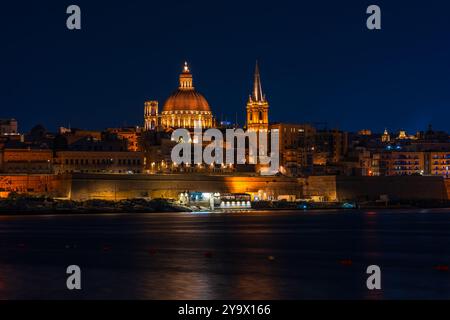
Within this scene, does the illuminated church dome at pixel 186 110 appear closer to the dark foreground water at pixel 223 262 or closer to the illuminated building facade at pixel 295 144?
the illuminated building facade at pixel 295 144

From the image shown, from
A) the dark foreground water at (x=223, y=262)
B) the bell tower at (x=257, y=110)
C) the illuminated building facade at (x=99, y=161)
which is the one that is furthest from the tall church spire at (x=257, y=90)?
the dark foreground water at (x=223, y=262)

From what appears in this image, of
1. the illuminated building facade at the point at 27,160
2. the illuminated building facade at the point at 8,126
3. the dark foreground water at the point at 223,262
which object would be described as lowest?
the dark foreground water at the point at 223,262

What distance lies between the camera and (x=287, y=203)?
65.2m

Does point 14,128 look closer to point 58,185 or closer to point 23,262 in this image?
point 58,185

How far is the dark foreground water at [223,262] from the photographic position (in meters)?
18.2

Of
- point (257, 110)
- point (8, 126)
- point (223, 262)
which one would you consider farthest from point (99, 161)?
point (223, 262)

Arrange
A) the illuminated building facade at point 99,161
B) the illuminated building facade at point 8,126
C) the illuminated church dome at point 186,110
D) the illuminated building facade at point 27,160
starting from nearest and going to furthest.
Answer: the illuminated building facade at point 27,160 → the illuminated building facade at point 99,161 → the illuminated church dome at point 186,110 → the illuminated building facade at point 8,126

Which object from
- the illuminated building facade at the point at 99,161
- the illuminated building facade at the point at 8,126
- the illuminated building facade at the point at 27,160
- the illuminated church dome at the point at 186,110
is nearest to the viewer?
the illuminated building facade at the point at 27,160

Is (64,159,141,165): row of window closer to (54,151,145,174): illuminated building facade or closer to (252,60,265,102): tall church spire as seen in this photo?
(54,151,145,174): illuminated building facade

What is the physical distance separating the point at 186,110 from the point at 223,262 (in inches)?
2698

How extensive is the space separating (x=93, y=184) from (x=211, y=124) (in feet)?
110

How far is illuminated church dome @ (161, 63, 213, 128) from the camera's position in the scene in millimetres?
91000

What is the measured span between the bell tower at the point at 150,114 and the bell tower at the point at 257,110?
12.5m

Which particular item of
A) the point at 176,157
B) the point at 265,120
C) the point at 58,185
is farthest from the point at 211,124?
the point at 58,185
